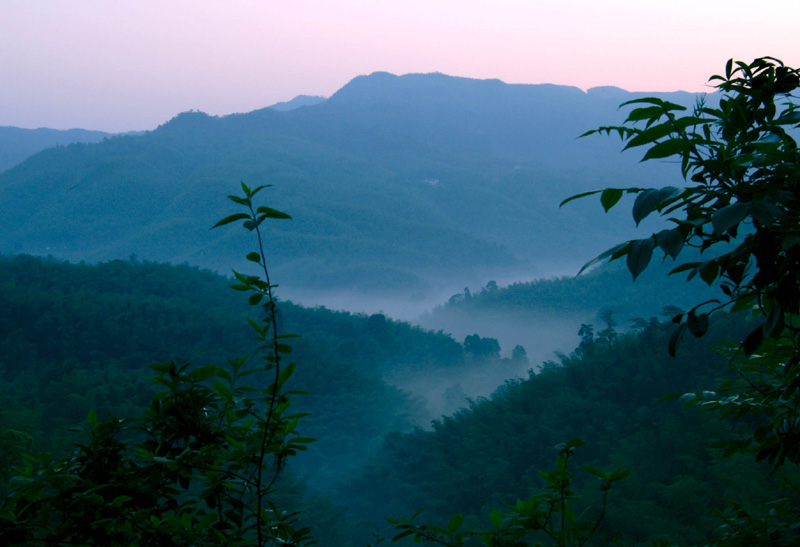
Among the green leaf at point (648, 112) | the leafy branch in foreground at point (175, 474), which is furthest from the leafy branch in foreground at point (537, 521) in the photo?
the green leaf at point (648, 112)

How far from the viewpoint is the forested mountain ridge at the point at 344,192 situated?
124 metres

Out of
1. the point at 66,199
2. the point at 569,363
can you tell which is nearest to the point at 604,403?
the point at 569,363

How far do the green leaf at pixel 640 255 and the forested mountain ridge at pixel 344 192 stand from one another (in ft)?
370

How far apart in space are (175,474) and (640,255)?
47.3 inches

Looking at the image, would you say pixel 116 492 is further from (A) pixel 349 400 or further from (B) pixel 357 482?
(A) pixel 349 400

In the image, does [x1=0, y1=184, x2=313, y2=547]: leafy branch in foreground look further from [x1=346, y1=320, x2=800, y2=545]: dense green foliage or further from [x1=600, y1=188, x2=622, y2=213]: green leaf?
[x1=346, y1=320, x2=800, y2=545]: dense green foliage

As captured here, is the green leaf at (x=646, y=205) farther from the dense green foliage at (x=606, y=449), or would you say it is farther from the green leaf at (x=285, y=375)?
the dense green foliage at (x=606, y=449)

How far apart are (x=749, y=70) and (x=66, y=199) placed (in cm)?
14865

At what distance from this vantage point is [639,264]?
0.76m

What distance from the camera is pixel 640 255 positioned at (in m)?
0.77

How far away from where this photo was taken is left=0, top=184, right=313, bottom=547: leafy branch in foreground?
1199 mm

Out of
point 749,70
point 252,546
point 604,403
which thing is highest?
point 749,70

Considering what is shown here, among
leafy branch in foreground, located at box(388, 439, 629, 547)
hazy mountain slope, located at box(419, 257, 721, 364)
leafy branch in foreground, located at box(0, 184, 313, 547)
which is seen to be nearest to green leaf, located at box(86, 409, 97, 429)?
leafy branch in foreground, located at box(0, 184, 313, 547)

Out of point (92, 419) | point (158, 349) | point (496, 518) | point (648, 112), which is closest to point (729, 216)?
point (648, 112)
